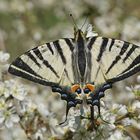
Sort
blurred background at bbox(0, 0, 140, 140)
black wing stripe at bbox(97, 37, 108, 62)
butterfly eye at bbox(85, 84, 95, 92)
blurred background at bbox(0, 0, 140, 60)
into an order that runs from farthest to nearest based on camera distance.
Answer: blurred background at bbox(0, 0, 140, 60) < blurred background at bbox(0, 0, 140, 140) < black wing stripe at bbox(97, 37, 108, 62) < butterfly eye at bbox(85, 84, 95, 92)

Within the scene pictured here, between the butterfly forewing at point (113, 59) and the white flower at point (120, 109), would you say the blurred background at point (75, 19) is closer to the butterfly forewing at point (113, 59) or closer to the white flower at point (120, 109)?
the white flower at point (120, 109)

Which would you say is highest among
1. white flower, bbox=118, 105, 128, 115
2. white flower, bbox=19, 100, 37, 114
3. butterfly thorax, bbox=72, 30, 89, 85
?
butterfly thorax, bbox=72, 30, 89, 85

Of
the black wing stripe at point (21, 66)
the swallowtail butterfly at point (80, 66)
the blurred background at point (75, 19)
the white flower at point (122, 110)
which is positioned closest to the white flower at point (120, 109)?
the white flower at point (122, 110)

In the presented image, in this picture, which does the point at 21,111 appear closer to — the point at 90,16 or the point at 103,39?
the point at 103,39

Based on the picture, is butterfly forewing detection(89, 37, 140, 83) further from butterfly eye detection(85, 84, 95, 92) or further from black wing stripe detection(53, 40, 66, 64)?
black wing stripe detection(53, 40, 66, 64)

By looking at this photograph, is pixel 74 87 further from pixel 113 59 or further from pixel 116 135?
pixel 116 135

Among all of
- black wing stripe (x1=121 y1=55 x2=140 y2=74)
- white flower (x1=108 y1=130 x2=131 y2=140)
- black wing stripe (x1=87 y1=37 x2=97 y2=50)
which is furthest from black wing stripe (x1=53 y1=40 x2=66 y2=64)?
white flower (x1=108 y1=130 x2=131 y2=140)

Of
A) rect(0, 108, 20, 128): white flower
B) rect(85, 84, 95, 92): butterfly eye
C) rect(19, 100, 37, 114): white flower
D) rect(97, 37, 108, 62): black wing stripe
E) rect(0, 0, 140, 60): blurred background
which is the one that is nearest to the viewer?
rect(85, 84, 95, 92): butterfly eye

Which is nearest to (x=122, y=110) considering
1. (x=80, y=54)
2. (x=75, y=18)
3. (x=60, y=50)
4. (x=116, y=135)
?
(x=116, y=135)
